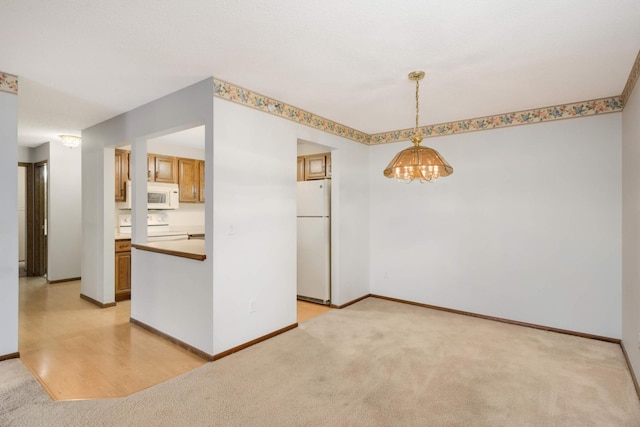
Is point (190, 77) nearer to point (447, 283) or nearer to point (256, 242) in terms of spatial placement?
point (256, 242)

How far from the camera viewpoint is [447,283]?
167 inches

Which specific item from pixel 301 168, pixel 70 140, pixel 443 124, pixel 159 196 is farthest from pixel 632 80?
pixel 70 140

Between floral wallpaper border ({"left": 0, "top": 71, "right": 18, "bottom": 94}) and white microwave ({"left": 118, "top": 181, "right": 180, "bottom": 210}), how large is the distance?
2396mm

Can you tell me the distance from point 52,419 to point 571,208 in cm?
468

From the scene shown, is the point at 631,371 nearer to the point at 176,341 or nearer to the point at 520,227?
the point at 520,227

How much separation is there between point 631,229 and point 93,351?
4.75 metres

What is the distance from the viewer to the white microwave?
510 cm

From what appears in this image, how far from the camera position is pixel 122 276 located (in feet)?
15.0

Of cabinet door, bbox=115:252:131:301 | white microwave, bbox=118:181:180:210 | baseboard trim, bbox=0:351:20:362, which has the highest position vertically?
white microwave, bbox=118:181:180:210

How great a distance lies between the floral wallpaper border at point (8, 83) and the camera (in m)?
2.70

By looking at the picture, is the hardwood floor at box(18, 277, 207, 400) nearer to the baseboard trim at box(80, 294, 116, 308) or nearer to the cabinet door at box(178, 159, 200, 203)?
the baseboard trim at box(80, 294, 116, 308)

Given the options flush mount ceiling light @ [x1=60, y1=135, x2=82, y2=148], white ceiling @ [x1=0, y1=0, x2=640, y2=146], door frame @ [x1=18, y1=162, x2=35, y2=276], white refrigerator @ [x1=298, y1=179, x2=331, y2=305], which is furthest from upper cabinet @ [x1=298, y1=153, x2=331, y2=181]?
door frame @ [x1=18, y1=162, x2=35, y2=276]

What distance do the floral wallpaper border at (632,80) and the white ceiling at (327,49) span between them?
65 millimetres

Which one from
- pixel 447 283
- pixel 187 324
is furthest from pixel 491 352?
pixel 187 324
